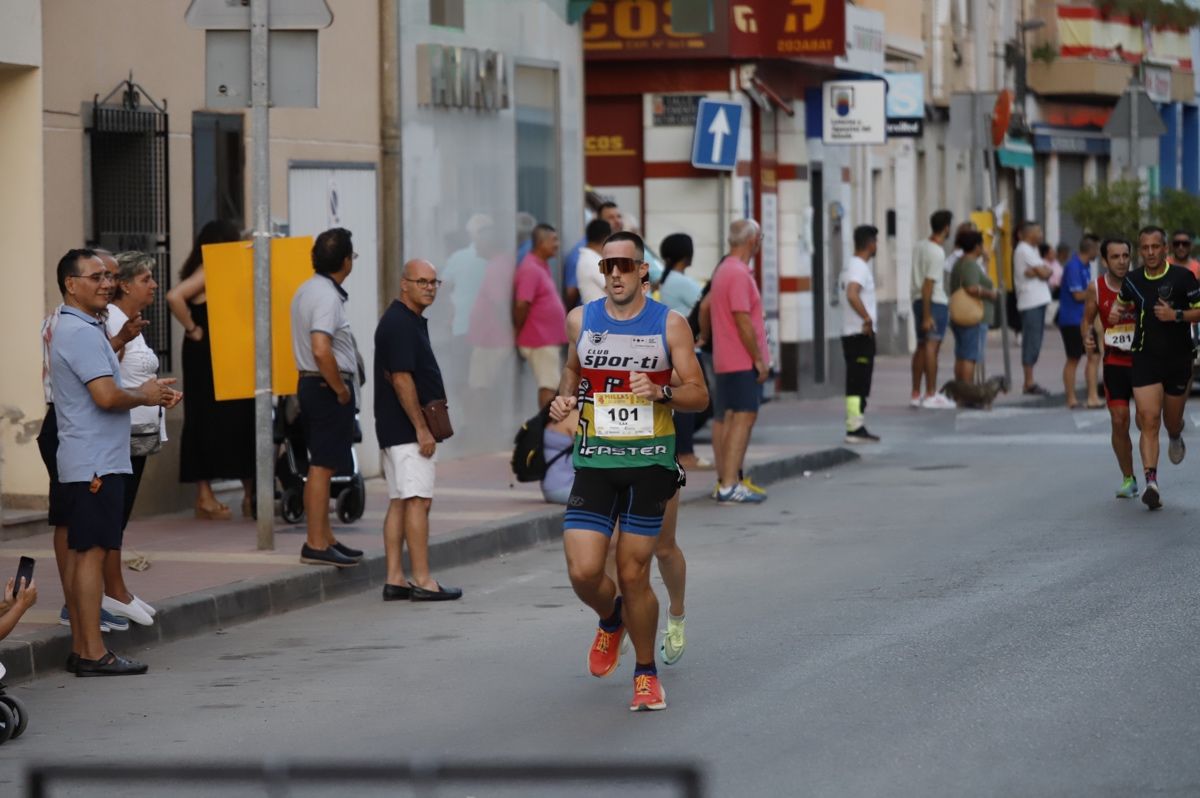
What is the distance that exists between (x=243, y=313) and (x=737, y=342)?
4.16 metres

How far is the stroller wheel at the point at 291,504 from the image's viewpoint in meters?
14.6

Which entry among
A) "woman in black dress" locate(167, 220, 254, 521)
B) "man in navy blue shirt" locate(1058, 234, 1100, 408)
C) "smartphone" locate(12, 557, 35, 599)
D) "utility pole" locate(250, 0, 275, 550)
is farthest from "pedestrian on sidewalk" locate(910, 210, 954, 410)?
"smartphone" locate(12, 557, 35, 599)

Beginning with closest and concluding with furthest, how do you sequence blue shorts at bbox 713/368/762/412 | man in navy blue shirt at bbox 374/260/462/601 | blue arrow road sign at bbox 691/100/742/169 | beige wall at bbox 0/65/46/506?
man in navy blue shirt at bbox 374/260/462/601 < beige wall at bbox 0/65/46/506 < blue shorts at bbox 713/368/762/412 < blue arrow road sign at bbox 691/100/742/169

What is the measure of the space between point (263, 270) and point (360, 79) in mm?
5397

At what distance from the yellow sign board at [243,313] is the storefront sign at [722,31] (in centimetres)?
1372

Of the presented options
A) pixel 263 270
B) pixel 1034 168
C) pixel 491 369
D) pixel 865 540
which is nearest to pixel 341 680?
pixel 263 270

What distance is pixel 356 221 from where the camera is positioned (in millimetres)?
18000

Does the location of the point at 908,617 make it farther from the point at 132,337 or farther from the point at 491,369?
the point at 491,369

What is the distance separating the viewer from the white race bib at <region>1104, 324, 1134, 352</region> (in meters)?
→ 15.6

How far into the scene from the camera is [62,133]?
14.6 meters

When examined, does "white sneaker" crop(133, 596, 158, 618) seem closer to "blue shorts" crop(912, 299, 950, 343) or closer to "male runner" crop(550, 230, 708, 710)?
"male runner" crop(550, 230, 708, 710)

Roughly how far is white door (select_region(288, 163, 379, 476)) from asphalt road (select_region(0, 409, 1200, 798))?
4077 millimetres

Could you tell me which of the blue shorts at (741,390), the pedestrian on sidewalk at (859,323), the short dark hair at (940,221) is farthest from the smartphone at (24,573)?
the short dark hair at (940,221)

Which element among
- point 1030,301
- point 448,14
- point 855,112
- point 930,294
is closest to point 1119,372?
point 448,14
